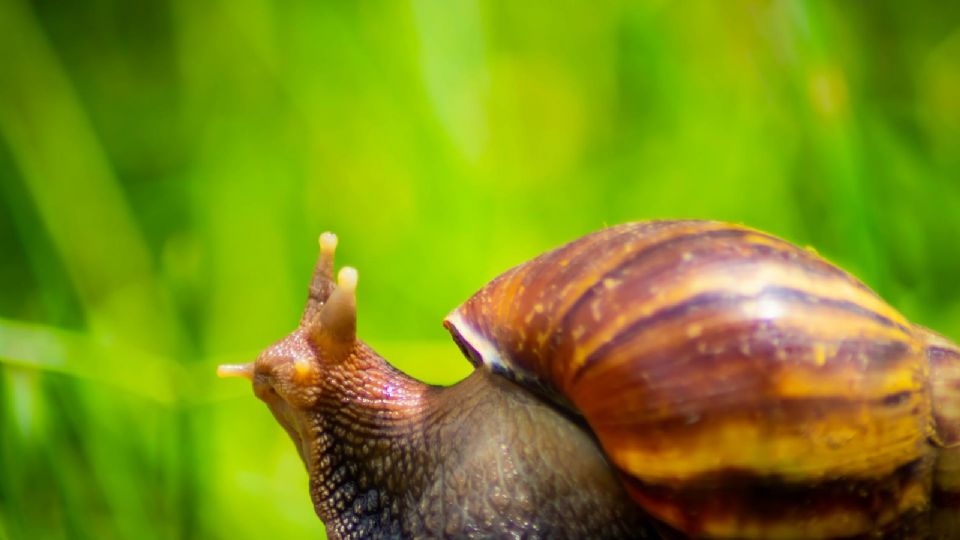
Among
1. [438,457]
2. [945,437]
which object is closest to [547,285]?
[438,457]

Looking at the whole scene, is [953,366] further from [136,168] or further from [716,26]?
[136,168]

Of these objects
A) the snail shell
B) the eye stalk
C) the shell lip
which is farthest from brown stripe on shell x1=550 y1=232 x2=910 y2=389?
the eye stalk

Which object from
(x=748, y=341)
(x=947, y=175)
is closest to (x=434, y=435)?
(x=748, y=341)

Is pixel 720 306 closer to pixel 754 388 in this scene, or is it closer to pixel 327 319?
pixel 754 388

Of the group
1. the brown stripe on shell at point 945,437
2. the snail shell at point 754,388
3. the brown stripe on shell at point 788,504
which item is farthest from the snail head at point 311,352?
the brown stripe on shell at point 945,437

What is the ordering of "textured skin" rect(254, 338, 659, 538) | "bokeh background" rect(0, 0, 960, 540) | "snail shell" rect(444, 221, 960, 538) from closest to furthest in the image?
"snail shell" rect(444, 221, 960, 538), "textured skin" rect(254, 338, 659, 538), "bokeh background" rect(0, 0, 960, 540)

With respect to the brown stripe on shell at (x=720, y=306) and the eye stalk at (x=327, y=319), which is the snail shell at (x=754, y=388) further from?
the eye stalk at (x=327, y=319)

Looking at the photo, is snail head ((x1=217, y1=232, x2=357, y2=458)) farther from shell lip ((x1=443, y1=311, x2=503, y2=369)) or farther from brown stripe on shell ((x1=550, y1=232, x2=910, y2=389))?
brown stripe on shell ((x1=550, y1=232, x2=910, y2=389))
